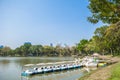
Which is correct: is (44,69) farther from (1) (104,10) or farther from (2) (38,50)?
(2) (38,50)

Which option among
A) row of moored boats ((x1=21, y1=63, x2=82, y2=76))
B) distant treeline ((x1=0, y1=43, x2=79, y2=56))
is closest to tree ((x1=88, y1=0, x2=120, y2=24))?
row of moored boats ((x1=21, y1=63, x2=82, y2=76))

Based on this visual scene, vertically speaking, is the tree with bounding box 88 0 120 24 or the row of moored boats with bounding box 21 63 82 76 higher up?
the tree with bounding box 88 0 120 24

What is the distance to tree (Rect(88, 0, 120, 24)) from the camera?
13.5 meters

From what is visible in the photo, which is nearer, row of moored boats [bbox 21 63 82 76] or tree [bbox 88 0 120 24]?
tree [bbox 88 0 120 24]

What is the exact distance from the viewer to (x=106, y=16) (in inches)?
579

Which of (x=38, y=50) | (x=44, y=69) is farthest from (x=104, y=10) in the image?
(x=38, y=50)

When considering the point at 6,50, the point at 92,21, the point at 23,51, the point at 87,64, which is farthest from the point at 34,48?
the point at 92,21

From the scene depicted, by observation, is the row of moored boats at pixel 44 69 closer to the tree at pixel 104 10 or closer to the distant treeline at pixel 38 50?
the tree at pixel 104 10

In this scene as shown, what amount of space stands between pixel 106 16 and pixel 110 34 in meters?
1.79

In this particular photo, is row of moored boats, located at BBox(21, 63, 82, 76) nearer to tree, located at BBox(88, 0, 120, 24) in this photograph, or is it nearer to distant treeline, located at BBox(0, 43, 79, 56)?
tree, located at BBox(88, 0, 120, 24)

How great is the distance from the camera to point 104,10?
1398cm

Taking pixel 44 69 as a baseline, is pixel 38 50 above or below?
above

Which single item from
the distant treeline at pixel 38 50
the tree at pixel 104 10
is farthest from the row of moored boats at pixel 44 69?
the distant treeline at pixel 38 50

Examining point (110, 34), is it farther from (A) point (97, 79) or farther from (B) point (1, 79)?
(B) point (1, 79)
